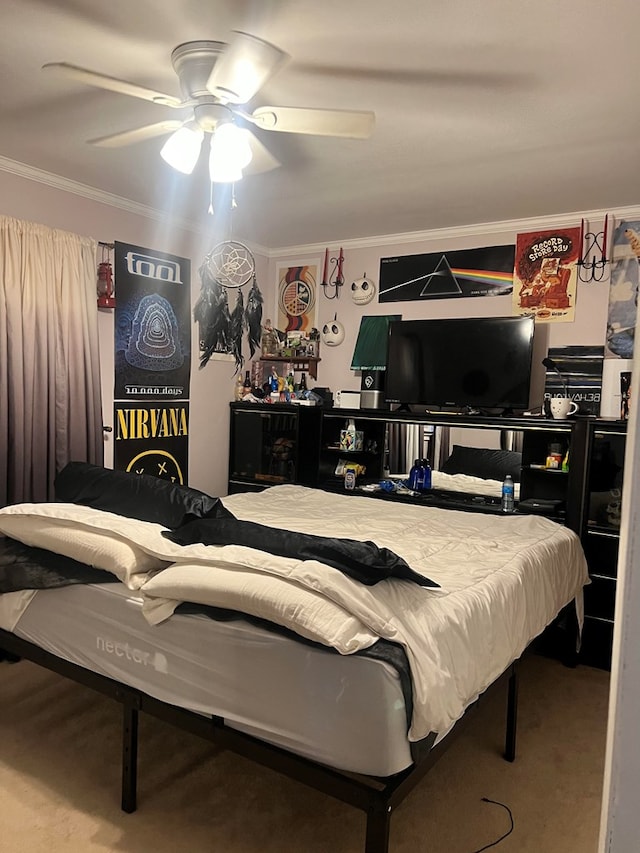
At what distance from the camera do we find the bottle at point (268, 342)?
504 cm

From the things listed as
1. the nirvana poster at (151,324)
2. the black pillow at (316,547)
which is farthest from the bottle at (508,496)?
the nirvana poster at (151,324)

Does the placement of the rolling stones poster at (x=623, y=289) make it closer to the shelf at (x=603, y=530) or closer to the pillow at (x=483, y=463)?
the pillow at (x=483, y=463)

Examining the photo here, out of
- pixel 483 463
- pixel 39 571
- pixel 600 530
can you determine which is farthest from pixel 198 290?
pixel 600 530

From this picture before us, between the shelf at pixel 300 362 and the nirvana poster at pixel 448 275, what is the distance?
2.46ft

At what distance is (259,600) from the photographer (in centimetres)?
167

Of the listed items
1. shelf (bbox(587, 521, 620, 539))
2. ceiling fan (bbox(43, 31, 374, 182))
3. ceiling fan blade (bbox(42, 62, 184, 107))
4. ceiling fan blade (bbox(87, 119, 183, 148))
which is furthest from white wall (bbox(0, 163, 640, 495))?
ceiling fan blade (bbox(42, 62, 184, 107))

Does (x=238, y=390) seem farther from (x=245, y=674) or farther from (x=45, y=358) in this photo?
(x=245, y=674)

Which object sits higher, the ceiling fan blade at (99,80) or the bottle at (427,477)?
the ceiling fan blade at (99,80)

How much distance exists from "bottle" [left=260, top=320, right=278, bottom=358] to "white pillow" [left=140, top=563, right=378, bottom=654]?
3.29 m

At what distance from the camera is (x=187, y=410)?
4.52m

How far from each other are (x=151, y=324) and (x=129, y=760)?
2.85m

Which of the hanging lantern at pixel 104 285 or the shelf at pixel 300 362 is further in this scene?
the shelf at pixel 300 362

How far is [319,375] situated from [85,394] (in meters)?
1.92

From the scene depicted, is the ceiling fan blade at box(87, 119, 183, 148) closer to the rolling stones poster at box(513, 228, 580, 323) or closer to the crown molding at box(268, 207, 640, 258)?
the crown molding at box(268, 207, 640, 258)
